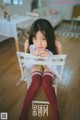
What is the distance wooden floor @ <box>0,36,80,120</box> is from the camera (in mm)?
1527

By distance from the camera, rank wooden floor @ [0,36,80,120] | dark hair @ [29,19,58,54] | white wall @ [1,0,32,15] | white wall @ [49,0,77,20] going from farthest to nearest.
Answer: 1. white wall @ [49,0,77,20]
2. white wall @ [1,0,32,15]
3. wooden floor @ [0,36,80,120]
4. dark hair @ [29,19,58,54]

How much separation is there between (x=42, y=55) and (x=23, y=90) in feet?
2.60

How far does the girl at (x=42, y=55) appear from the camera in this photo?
1.23 meters

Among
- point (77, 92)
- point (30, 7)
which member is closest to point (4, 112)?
point (77, 92)

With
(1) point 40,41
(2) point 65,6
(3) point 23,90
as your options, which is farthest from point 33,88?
(2) point 65,6

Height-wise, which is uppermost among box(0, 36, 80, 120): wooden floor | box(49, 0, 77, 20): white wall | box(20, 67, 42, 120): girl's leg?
box(49, 0, 77, 20): white wall

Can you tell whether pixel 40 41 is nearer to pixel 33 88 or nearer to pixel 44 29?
pixel 44 29

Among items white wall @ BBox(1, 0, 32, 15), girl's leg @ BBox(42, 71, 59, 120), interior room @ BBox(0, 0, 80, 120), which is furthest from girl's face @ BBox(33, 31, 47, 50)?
white wall @ BBox(1, 0, 32, 15)

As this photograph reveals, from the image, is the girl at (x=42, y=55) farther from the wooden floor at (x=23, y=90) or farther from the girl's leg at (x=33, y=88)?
the wooden floor at (x=23, y=90)

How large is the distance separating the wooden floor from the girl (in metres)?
0.28

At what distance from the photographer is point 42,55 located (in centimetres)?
123

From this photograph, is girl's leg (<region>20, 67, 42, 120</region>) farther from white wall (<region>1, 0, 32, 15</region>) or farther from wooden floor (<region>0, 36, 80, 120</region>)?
white wall (<region>1, 0, 32, 15</region>)

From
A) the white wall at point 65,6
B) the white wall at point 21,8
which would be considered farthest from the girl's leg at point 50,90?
the white wall at point 65,6

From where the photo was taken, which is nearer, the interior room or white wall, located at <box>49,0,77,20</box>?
the interior room
